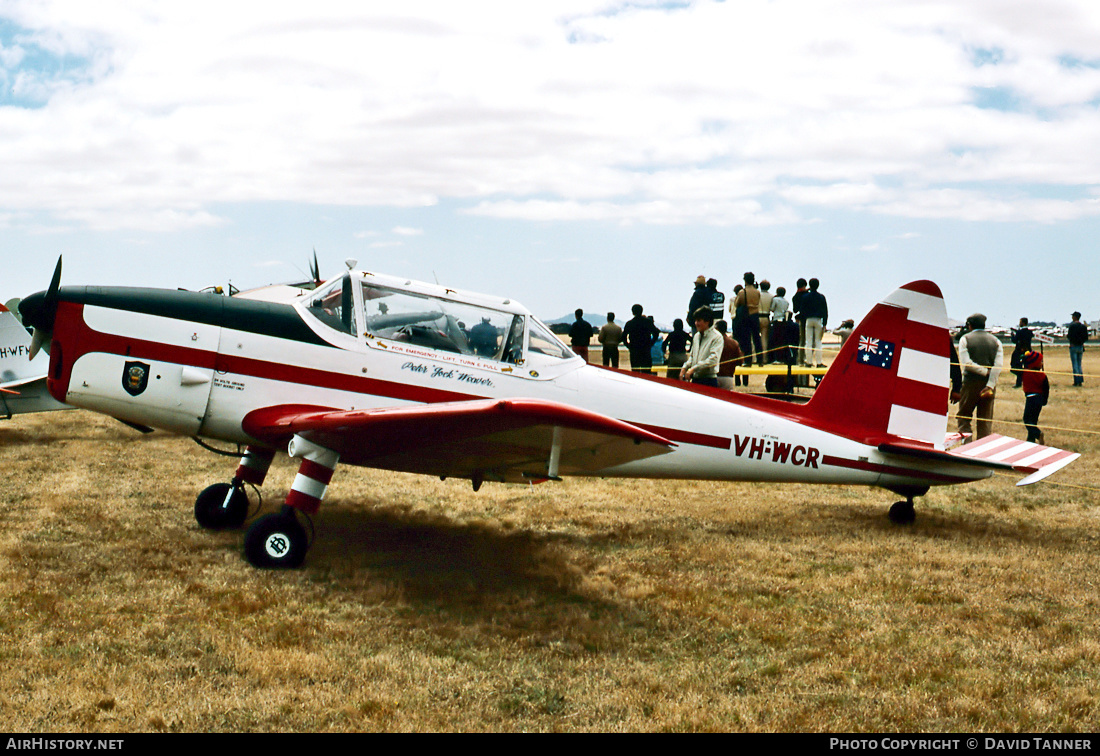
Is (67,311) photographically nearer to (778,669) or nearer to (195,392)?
(195,392)

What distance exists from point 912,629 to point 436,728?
292 centimetres

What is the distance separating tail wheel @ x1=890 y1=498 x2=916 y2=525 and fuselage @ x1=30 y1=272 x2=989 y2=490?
157 cm

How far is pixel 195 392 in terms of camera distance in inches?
236

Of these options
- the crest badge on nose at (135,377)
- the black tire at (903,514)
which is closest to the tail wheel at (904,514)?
the black tire at (903,514)

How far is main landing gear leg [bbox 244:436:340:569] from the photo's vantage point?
19.1 ft

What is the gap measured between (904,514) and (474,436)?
4435mm

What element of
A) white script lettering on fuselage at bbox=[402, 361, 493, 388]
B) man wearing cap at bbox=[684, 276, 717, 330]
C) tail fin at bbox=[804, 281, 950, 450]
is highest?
man wearing cap at bbox=[684, 276, 717, 330]

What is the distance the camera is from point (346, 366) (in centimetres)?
613

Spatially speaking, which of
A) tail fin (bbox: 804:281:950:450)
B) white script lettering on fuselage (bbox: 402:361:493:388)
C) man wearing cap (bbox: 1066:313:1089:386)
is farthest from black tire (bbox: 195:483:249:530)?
man wearing cap (bbox: 1066:313:1089:386)

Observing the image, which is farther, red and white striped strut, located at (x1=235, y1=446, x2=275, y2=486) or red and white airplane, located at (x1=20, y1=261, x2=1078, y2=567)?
red and white striped strut, located at (x1=235, y1=446, x2=275, y2=486)

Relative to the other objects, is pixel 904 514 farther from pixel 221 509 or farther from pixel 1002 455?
pixel 221 509

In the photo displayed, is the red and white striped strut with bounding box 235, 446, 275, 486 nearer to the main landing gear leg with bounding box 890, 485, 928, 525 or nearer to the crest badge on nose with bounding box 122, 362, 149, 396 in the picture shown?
the crest badge on nose with bounding box 122, 362, 149, 396

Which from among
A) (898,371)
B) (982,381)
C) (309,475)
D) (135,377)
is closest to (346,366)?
(309,475)
